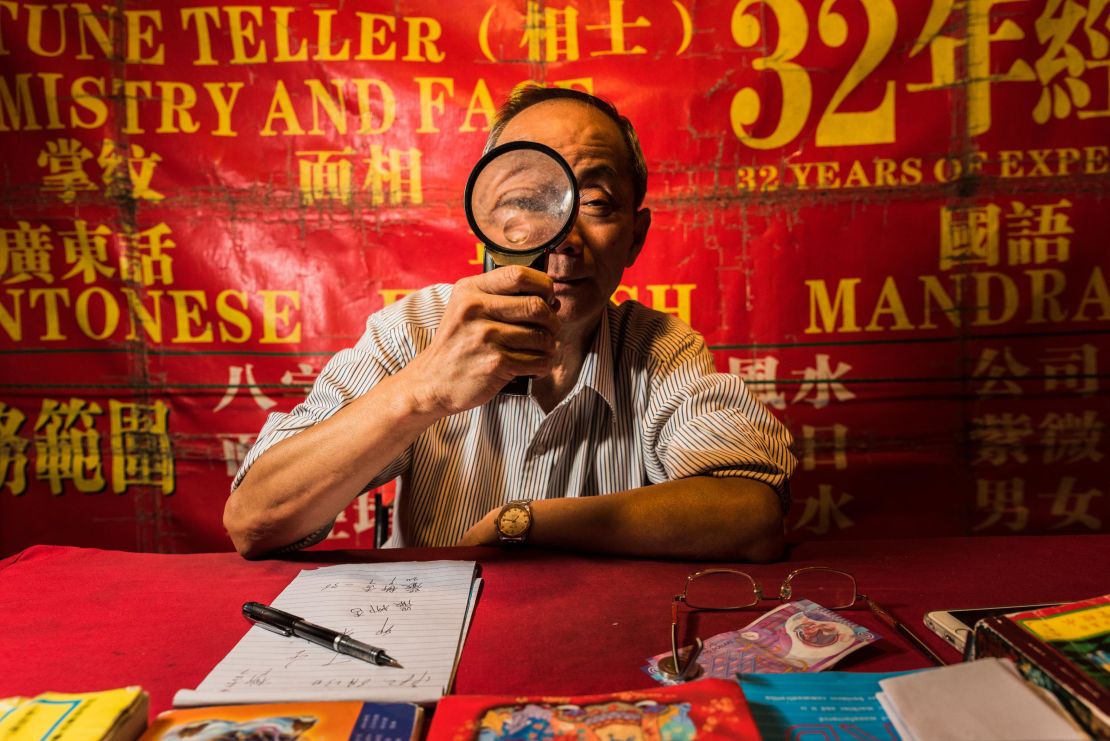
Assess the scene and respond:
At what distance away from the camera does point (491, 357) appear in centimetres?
151

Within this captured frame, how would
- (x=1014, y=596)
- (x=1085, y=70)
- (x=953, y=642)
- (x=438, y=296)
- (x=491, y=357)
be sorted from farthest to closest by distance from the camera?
(x=1085, y=70) < (x=438, y=296) < (x=491, y=357) < (x=1014, y=596) < (x=953, y=642)

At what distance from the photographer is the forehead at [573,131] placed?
6.51 feet

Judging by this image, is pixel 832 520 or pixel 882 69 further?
pixel 832 520

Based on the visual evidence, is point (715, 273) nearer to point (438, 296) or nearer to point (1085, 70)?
point (438, 296)

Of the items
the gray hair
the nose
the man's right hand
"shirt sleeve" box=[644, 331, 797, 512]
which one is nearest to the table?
"shirt sleeve" box=[644, 331, 797, 512]

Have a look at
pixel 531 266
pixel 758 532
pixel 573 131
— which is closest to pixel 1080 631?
pixel 758 532

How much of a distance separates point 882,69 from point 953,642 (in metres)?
2.61

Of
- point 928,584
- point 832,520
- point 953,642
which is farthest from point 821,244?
point 953,642

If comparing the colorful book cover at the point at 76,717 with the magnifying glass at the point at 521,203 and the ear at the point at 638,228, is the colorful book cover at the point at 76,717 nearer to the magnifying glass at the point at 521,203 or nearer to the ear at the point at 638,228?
the magnifying glass at the point at 521,203

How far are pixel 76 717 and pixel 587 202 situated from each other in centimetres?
156

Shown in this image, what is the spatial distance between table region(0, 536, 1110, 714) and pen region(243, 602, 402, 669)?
42 millimetres

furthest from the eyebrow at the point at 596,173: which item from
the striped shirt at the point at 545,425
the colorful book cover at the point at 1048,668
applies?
the colorful book cover at the point at 1048,668

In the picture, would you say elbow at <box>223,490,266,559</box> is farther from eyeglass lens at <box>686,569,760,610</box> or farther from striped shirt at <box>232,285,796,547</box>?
eyeglass lens at <box>686,569,760,610</box>

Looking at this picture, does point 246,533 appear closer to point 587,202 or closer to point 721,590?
point 721,590
